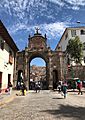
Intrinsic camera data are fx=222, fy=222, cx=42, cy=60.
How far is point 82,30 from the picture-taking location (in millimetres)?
58250

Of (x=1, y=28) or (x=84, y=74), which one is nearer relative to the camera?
(x=1, y=28)

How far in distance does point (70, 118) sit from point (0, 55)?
1848 cm

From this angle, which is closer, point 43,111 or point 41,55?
point 43,111

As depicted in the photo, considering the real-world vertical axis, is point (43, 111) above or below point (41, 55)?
below

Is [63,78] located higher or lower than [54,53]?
lower

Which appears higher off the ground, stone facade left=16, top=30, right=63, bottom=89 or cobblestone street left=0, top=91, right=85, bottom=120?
stone facade left=16, top=30, right=63, bottom=89

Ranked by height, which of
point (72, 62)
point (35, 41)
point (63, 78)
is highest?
point (35, 41)

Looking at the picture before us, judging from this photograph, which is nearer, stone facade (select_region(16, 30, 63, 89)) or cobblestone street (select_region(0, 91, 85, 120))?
cobblestone street (select_region(0, 91, 85, 120))

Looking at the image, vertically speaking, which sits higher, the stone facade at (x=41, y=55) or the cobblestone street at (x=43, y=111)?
the stone facade at (x=41, y=55)

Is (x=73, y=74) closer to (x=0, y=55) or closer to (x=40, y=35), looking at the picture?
(x=40, y=35)

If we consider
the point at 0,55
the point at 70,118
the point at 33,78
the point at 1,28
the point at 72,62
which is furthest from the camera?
the point at 33,78

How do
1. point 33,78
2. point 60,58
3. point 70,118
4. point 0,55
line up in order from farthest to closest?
1. point 33,78
2. point 60,58
3. point 0,55
4. point 70,118

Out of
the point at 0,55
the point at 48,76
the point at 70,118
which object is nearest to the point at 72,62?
the point at 48,76

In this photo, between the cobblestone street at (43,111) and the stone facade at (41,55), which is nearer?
the cobblestone street at (43,111)
